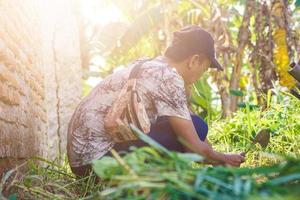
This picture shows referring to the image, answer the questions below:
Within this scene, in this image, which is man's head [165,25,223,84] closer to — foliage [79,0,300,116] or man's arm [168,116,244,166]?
man's arm [168,116,244,166]

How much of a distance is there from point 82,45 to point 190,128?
835 centimetres

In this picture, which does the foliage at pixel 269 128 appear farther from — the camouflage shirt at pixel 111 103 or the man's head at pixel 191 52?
the camouflage shirt at pixel 111 103

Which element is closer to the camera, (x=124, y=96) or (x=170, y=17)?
(x=124, y=96)

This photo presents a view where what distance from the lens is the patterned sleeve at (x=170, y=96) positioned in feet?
8.57

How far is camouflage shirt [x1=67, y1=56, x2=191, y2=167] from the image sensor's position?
8.71ft

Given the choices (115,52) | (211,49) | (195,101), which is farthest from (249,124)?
(115,52)

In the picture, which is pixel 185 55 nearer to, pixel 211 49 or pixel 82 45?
pixel 211 49

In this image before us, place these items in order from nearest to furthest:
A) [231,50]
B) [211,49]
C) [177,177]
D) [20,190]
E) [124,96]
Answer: [177,177] → [20,190] → [124,96] → [211,49] → [231,50]

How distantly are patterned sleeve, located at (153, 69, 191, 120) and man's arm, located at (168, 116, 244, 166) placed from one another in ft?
0.12

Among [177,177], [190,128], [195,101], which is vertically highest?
[177,177]

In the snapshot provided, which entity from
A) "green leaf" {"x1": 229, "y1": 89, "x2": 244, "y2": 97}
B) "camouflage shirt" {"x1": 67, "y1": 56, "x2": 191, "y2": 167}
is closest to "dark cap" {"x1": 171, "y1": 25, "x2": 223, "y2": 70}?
"camouflage shirt" {"x1": 67, "y1": 56, "x2": 191, "y2": 167}

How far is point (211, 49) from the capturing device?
9.66ft

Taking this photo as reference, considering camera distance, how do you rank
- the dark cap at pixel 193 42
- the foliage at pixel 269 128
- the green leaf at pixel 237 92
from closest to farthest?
the dark cap at pixel 193 42
the foliage at pixel 269 128
the green leaf at pixel 237 92

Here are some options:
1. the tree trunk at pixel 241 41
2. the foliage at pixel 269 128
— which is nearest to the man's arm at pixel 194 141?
the foliage at pixel 269 128
